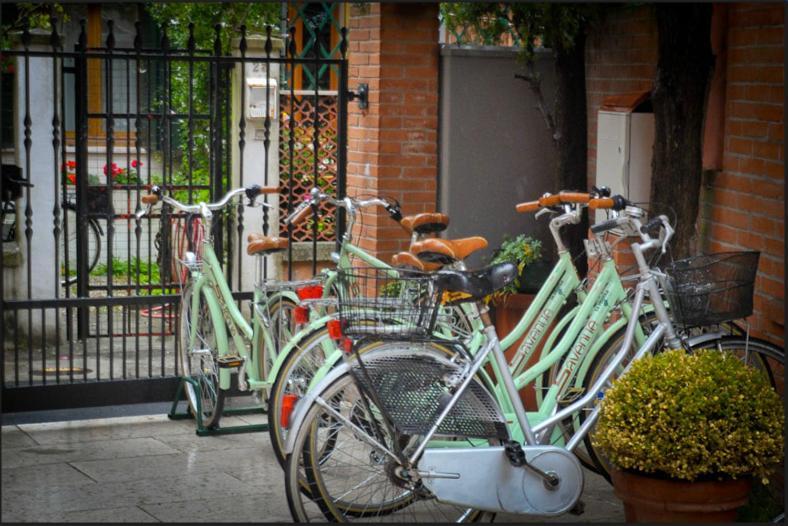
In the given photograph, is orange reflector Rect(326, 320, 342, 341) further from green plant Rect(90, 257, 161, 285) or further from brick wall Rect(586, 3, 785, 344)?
green plant Rect(90, 257, 161, 285)

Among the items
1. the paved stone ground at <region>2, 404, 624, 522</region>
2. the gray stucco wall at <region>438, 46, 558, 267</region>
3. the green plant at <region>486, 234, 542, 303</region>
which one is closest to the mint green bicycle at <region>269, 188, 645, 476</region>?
the paved stone ground at <region>2, 404, 624, 522</region>

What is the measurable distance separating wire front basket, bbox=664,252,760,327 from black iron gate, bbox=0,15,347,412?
8.94 feet

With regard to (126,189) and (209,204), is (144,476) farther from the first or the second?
(126,189)

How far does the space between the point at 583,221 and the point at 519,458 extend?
3.19 m

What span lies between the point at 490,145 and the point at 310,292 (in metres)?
2.41

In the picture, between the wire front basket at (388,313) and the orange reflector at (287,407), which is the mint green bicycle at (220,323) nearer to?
the orange reflector at (287,407)

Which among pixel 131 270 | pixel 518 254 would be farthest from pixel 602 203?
pixel 131 270

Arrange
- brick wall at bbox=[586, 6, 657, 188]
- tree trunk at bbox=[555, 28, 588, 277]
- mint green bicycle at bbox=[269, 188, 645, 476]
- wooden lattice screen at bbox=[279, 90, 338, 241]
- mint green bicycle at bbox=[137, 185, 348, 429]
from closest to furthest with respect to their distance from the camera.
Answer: mint green bicycle at bbox=[269, 188, 645, 476], mint green bicycle at bbox=[137, 185, 348, 429], brick wall at bbox=[586, 6, 657, 188], tree trunk at bbox=[555, 28, 588, 277], wooden lattice screen at bbox=[279, 90, 338, 241]

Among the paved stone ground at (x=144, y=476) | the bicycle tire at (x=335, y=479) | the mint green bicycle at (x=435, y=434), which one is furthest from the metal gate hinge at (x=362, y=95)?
the mint green bicycle at (x=435, y=434)

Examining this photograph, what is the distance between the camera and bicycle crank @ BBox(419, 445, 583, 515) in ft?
15.3

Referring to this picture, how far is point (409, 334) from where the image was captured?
4734 millimetres

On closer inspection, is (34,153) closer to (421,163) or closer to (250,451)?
(421,163)

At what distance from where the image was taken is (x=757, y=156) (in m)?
5.71

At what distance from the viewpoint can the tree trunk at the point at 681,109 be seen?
5.83 metres
